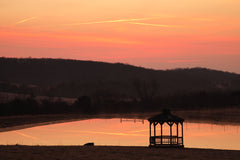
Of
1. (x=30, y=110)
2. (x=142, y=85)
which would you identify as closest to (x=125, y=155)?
(x=30, y=110)

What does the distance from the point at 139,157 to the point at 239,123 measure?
56065mm

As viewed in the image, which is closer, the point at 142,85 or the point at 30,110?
the point at 30,110

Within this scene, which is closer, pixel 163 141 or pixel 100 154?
pixel 100 154

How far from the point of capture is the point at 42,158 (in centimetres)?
2702

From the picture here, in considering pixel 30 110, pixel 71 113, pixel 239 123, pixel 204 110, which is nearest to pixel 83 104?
pixel 71 113

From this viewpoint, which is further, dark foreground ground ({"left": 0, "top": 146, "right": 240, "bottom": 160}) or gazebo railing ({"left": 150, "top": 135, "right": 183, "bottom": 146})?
gazebo railing ({"left": 150, "top": 135, "right": 183, "bottom": 146})

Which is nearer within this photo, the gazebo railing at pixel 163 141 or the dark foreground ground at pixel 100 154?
the dark foreground ground at pixel 100 154

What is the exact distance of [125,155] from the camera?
95.6 ft

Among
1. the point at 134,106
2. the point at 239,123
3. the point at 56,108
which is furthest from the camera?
the point at 134,106

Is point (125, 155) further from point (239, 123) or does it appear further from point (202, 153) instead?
point (239, 123)

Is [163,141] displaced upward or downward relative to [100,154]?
downward

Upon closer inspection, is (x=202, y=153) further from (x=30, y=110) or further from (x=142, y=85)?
(x=142, y=85)

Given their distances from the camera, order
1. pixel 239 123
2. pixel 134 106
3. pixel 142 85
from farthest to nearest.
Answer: pixel 142 85
pixel 134 106
pixel 239 123

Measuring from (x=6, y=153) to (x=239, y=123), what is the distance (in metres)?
58.7
